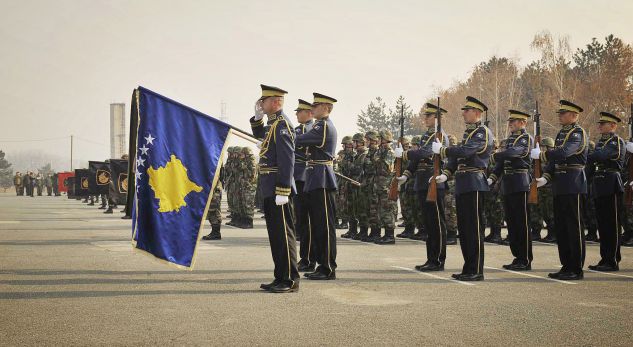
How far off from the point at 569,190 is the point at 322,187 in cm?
324

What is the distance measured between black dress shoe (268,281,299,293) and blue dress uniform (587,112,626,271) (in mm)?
4770

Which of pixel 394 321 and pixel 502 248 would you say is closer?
pixel 394 321

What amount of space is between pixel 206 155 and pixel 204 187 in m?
0.37

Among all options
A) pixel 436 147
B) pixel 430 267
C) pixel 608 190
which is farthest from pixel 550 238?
pixel 436 147

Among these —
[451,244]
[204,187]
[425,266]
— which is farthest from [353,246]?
[204,187]

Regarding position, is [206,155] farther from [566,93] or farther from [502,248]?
[566,93]

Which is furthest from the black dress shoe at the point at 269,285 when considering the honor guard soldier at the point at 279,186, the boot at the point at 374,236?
the boot at the point at 374,236

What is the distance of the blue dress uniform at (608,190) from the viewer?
10820 millimetres

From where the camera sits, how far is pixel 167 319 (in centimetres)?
670

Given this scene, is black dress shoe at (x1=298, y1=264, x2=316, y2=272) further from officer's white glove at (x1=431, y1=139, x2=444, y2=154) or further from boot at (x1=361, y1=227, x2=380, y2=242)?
boot at (x1=361, y1=227, x2=380, y2=242)

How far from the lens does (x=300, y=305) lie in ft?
24.6

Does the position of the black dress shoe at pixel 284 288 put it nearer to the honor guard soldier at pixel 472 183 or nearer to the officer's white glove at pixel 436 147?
the honor guard soldier at pixel 472 183

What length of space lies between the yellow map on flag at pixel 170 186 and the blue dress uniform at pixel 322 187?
1610 mm

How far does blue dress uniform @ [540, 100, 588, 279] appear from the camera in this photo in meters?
9.78
